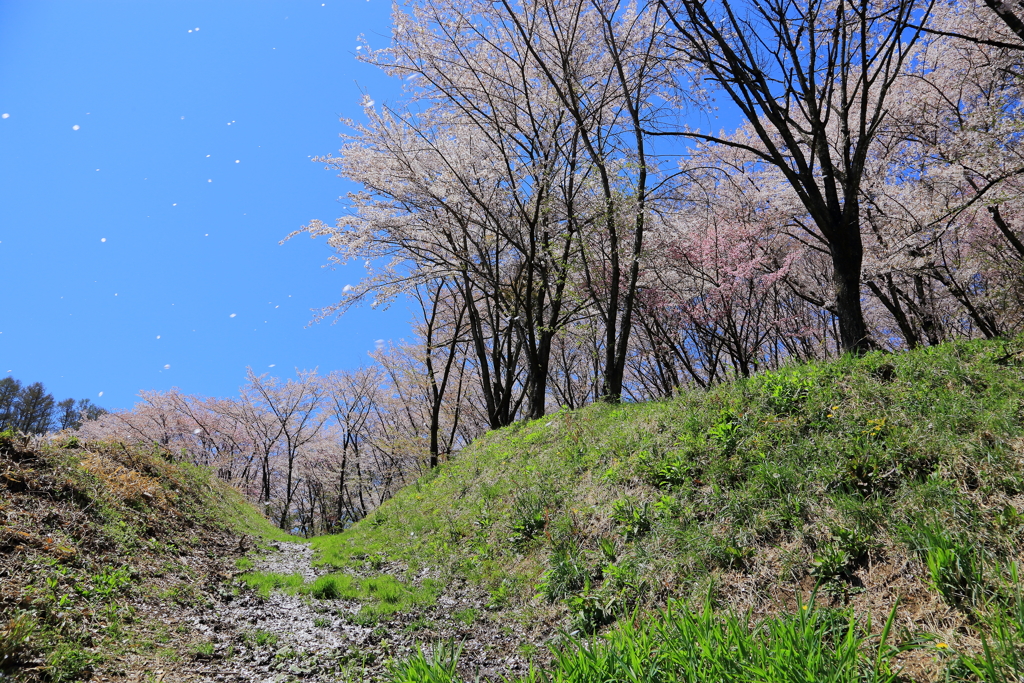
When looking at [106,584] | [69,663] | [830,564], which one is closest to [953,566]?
[830,564]

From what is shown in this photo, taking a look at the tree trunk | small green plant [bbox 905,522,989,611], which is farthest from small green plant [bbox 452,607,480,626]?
the tree trunk

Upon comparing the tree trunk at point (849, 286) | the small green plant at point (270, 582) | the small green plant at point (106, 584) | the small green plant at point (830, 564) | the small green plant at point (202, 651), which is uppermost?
the tree trunk at point (849, 286)

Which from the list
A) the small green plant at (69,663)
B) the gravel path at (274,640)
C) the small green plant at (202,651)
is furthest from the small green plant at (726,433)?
the small green plant at (69,663)

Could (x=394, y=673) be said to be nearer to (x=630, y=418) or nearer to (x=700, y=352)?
(x=630, y=418)

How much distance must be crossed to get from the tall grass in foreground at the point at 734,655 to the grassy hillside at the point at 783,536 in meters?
0.01

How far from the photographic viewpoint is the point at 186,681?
3857 mm

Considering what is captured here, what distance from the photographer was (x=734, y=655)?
236 cm

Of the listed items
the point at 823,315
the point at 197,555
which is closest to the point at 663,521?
the point at 197,555

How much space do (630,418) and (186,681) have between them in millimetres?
5674

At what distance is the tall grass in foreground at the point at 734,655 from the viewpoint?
2123 mm

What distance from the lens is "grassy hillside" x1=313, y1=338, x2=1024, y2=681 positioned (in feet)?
7.80

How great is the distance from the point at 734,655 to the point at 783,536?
5.02ft

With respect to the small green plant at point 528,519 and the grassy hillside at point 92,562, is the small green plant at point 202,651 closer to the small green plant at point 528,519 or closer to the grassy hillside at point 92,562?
the grassy hillside at point 92,562

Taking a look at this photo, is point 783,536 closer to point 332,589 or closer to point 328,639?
point 328,639
